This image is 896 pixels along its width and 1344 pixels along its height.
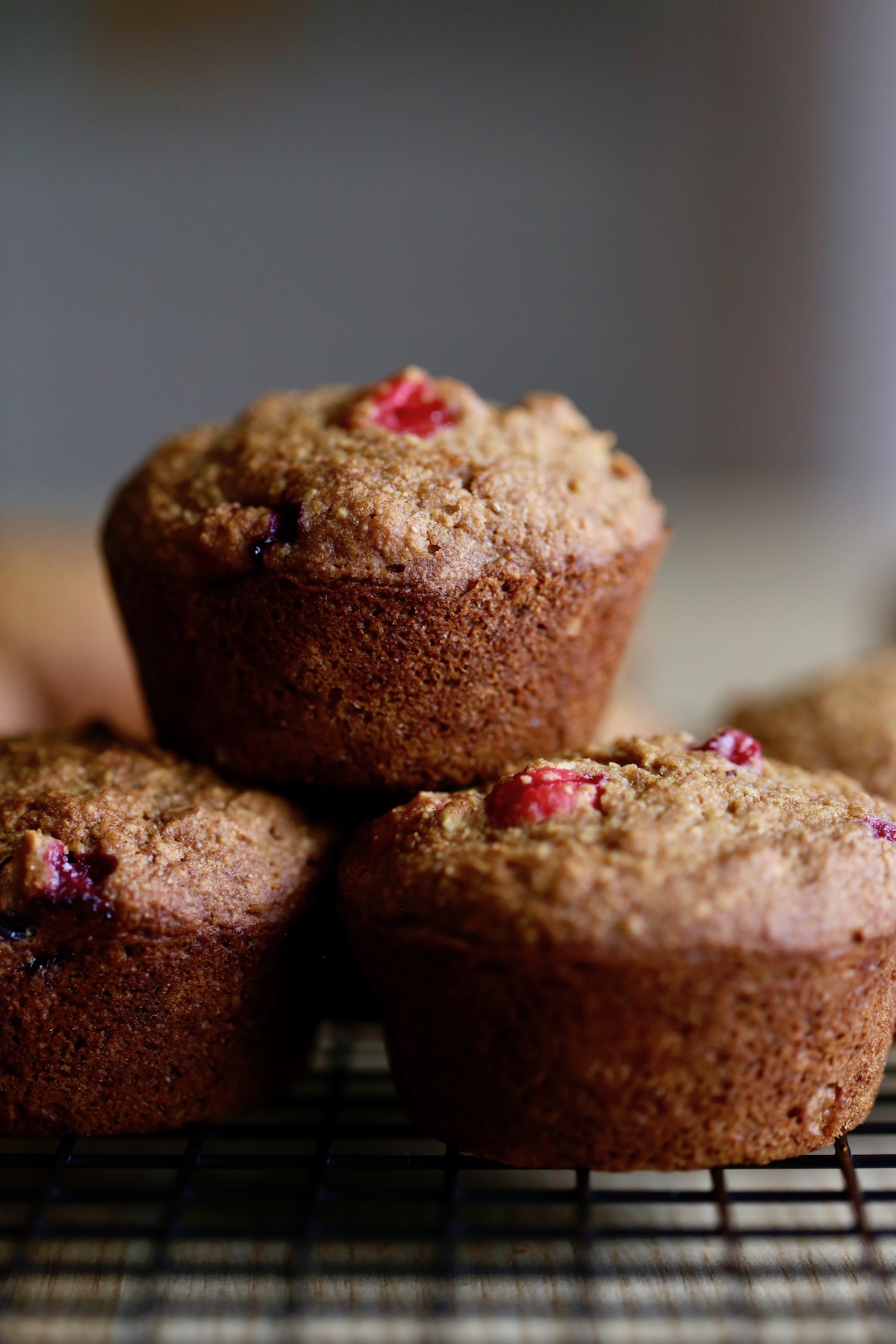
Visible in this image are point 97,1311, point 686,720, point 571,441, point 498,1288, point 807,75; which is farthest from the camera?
point 807,75

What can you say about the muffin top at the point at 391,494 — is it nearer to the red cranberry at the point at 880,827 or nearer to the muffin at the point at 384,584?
the muffin at the point at 384,584

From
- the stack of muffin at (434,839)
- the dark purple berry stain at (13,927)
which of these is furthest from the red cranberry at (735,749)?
the dark purple berry stain at (13,927)

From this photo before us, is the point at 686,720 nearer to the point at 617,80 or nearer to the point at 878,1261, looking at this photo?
the point at 878,1261

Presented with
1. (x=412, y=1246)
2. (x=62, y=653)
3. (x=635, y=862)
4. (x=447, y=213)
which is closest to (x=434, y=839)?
(x=635, y=862)

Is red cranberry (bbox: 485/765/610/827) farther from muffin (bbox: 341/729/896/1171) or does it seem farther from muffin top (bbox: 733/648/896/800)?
muffin top (bbox: 733/648/896/800)

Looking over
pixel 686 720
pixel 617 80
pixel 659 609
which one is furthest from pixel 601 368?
pixel 686 720

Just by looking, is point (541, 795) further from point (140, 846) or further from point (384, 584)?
point (140, 846)

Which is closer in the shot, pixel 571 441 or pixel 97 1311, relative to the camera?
pixel 97 1311
